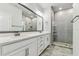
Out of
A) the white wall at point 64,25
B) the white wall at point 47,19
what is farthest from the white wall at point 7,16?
the white wall at point 64,25

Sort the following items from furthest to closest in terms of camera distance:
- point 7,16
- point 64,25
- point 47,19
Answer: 1. point 64,25
2. point 47,19
3. point 7,16

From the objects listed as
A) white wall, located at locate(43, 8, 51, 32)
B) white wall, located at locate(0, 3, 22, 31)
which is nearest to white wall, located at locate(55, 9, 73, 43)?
white wall, located at locate(43, 8, 51, 32)

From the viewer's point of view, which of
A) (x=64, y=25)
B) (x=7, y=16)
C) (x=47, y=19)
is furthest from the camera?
(x=64, y=25)

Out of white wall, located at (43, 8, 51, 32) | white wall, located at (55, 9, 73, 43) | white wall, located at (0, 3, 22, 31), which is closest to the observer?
white wall, located at (0, 3, 22, 31)

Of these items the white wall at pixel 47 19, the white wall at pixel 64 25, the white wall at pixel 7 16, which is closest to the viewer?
the white wall at pixel 7 16

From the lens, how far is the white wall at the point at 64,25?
14.5 ft

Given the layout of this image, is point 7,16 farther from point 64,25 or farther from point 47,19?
point 64,25

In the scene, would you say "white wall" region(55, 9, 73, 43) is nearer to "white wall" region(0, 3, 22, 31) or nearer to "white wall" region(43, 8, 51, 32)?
"white wall" region(43, 8, 51, 32)

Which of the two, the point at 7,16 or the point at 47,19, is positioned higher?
the point at 47,19

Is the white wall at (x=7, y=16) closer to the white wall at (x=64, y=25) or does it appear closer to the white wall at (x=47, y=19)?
the white wall at (x=47, y=19)

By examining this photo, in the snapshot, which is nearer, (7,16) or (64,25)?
(7,16)

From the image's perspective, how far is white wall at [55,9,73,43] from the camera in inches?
174

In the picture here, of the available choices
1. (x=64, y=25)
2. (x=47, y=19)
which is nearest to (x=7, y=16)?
(x=47, y=19)

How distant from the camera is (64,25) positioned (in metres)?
4.68
